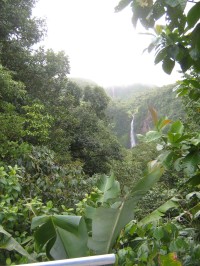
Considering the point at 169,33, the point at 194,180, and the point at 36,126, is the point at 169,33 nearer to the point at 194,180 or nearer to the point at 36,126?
the point at 194,180

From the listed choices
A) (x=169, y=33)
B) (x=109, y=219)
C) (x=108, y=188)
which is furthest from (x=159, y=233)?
(x=169, y=33)

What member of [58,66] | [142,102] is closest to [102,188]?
[58,66]

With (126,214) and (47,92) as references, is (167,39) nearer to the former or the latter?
(126,214)

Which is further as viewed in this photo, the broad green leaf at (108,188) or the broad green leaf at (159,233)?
the broad green leaf at (108,188)

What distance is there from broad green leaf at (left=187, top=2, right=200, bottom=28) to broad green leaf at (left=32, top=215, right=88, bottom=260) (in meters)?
0.80

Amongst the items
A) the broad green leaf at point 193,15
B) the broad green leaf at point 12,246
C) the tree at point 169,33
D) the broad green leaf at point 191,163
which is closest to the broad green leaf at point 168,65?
the tree at point 169,33

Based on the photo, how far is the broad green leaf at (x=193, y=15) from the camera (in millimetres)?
940

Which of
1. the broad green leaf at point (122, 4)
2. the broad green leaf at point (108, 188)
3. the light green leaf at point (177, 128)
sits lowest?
the broad green leaf at point (108, 188)

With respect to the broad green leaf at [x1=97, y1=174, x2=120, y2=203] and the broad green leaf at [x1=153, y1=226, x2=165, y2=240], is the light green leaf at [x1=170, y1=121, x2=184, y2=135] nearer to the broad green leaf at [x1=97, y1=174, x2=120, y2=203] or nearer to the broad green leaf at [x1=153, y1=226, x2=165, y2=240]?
the broad green leaf at [x1=153, y1=226, x2=165, y2=240]

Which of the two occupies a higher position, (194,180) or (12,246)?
(194,180)

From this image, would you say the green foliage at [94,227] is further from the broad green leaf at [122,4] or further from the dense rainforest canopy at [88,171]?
the broad green leaf at [122,4]

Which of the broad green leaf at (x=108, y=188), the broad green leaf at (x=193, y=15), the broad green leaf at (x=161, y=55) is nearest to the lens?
the broad green leaf at (x=193, y=15)

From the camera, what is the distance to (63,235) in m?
1.20

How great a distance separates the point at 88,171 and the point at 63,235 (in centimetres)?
854
